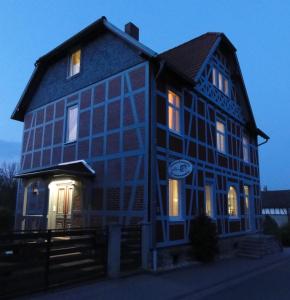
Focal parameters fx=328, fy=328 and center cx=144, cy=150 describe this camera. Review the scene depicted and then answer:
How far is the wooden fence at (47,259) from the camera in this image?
6844 millimetres

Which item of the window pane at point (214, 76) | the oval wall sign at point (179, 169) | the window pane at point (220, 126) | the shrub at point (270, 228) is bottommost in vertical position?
the shrub at point (270, 228)

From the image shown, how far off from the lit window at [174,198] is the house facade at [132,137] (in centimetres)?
4

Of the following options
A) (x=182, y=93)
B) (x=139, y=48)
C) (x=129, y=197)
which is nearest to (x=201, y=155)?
(x=182, y=93)

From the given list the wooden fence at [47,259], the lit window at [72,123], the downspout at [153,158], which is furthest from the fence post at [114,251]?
the lit window at [72,123]

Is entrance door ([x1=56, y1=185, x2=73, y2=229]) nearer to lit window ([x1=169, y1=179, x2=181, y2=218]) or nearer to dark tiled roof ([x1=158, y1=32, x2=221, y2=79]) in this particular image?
lit window ([x1=169, y1=179, x2=181, y2=218])

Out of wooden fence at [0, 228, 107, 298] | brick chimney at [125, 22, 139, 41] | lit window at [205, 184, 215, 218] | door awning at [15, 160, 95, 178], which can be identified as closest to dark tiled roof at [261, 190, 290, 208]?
lit window at [205, 184, 215, 218]

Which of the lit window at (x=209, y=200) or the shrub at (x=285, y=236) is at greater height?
the lit window at (x=209, y=200)

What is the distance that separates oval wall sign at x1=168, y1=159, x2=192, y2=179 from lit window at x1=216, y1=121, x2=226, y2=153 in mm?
5192

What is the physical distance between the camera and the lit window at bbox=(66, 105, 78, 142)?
14306 mm

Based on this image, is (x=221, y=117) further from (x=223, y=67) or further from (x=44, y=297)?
(x=44, y=297)

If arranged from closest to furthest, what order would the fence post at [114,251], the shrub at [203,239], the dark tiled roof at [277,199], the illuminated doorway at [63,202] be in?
the fence post at [114,251] → the shrub at [203,239] → the illuminated doorway at [63,202] → the dark tiled roof at [277,199]

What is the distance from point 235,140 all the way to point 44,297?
13.2m

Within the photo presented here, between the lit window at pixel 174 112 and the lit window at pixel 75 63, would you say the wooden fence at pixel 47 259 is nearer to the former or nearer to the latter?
the lit window at pixel 174 112

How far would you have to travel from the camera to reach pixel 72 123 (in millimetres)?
14562
